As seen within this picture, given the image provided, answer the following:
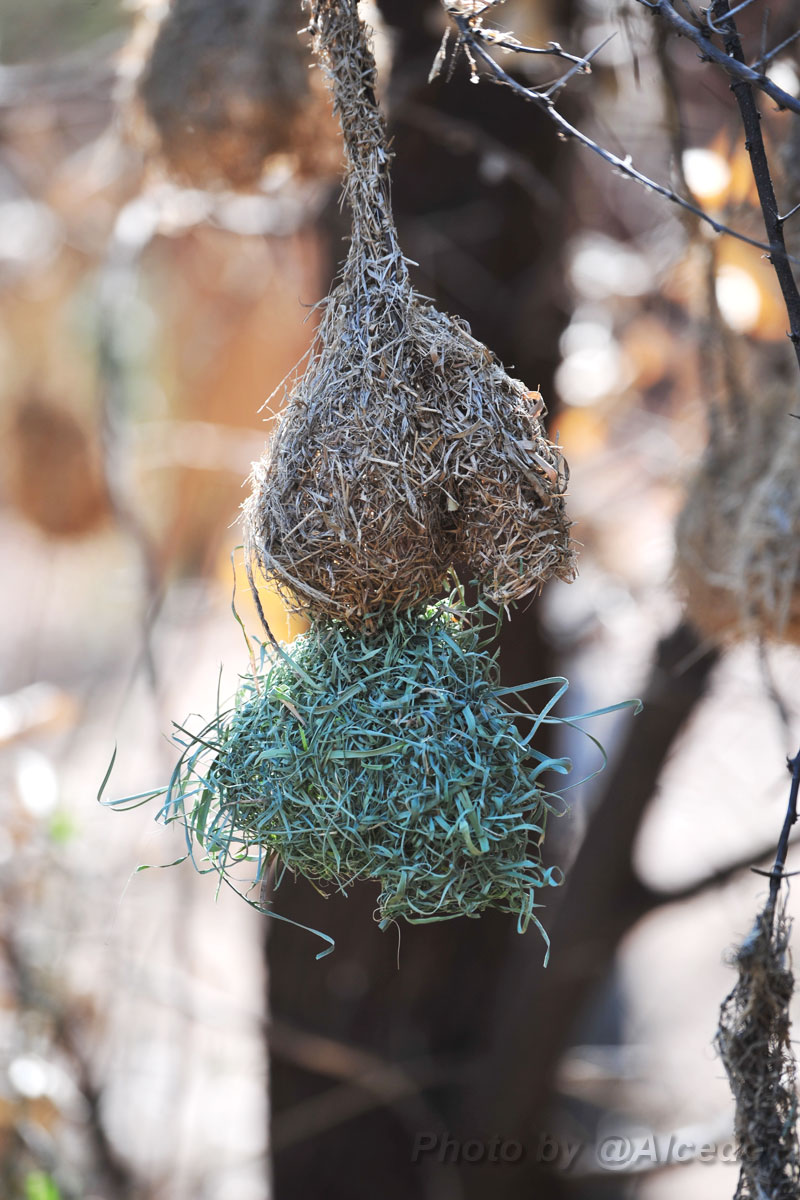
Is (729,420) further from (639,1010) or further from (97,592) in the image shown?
(97,592)

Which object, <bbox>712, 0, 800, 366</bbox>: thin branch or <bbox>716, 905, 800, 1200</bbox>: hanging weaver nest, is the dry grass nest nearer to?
<bbox>712, 0, 800, 366</bbox>: thin branch

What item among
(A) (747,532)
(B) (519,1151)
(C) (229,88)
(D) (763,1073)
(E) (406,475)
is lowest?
(D) (763,1073)

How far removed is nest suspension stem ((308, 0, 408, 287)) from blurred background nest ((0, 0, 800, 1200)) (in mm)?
690

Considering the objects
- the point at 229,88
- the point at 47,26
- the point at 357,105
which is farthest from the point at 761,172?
the point at 47,26

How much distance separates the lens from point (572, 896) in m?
2.29

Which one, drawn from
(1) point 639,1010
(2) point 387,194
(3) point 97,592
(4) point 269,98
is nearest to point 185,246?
(3) point 97,592

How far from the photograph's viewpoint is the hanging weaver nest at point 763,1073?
2.77 feet

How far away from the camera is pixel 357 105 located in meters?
0.71

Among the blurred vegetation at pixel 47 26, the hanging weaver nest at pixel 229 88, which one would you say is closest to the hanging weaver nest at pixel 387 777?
the hanging weaver nest at pixel 229 88

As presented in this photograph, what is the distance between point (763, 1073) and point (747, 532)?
25.9 inches

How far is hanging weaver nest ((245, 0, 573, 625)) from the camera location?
2.38ft

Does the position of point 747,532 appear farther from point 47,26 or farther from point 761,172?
point 47,26

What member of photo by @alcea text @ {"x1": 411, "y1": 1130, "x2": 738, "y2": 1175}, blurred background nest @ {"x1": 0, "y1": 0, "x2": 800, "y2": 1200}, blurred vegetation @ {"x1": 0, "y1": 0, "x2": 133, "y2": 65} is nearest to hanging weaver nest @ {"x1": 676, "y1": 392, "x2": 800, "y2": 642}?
blurred background nest @ {"x1": 0, "y1": 0, "x2": 800, "y2": 1200}

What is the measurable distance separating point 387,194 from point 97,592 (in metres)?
4.34
